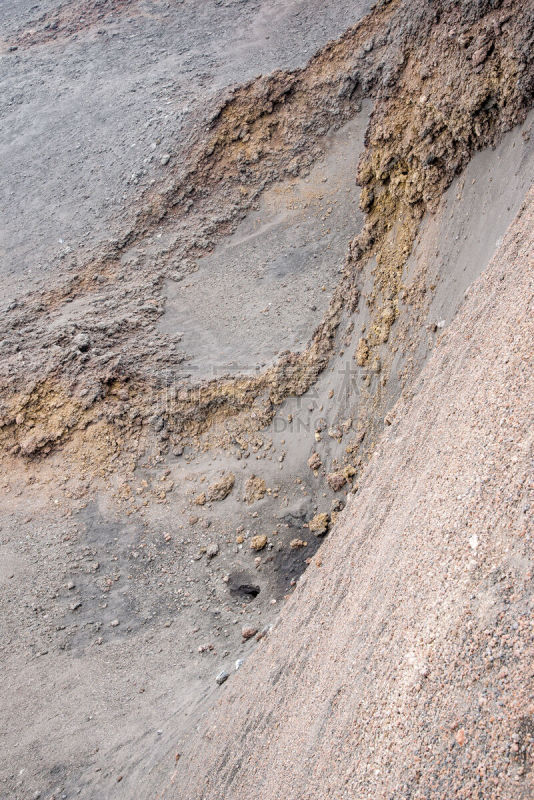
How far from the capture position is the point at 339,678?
4.32 meters

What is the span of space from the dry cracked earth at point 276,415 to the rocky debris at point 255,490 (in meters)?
0.04

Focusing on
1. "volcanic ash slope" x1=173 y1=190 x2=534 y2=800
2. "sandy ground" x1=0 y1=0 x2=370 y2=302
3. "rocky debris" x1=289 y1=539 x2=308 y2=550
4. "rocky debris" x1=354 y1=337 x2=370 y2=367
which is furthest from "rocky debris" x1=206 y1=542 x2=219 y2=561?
"sandy ground" x1=0 y1=0 x2=370 y2=302

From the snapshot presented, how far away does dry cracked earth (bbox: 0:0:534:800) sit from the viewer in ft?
12.7

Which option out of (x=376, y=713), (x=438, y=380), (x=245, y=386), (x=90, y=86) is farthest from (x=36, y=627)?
(x=90, y=86)

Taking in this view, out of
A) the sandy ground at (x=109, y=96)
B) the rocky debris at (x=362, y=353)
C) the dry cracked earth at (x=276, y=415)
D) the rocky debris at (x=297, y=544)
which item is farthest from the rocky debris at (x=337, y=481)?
the sandy ground at (x=109, y=96)

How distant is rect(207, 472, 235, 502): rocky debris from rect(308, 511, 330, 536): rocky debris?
1698mm

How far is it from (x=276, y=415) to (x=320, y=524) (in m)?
2.25

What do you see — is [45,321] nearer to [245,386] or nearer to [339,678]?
[245,386]

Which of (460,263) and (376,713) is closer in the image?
(376,713)

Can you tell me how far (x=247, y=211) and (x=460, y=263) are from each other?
25.3ft

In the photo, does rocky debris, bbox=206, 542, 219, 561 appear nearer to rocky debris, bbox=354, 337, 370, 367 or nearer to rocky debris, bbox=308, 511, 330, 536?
rocky debris, bbox=308, 511, 330, 536

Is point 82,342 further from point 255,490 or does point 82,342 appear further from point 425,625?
point 425,625

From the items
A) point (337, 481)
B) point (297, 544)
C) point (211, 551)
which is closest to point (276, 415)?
point (337, 481)

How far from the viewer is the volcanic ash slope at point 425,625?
3139mm
